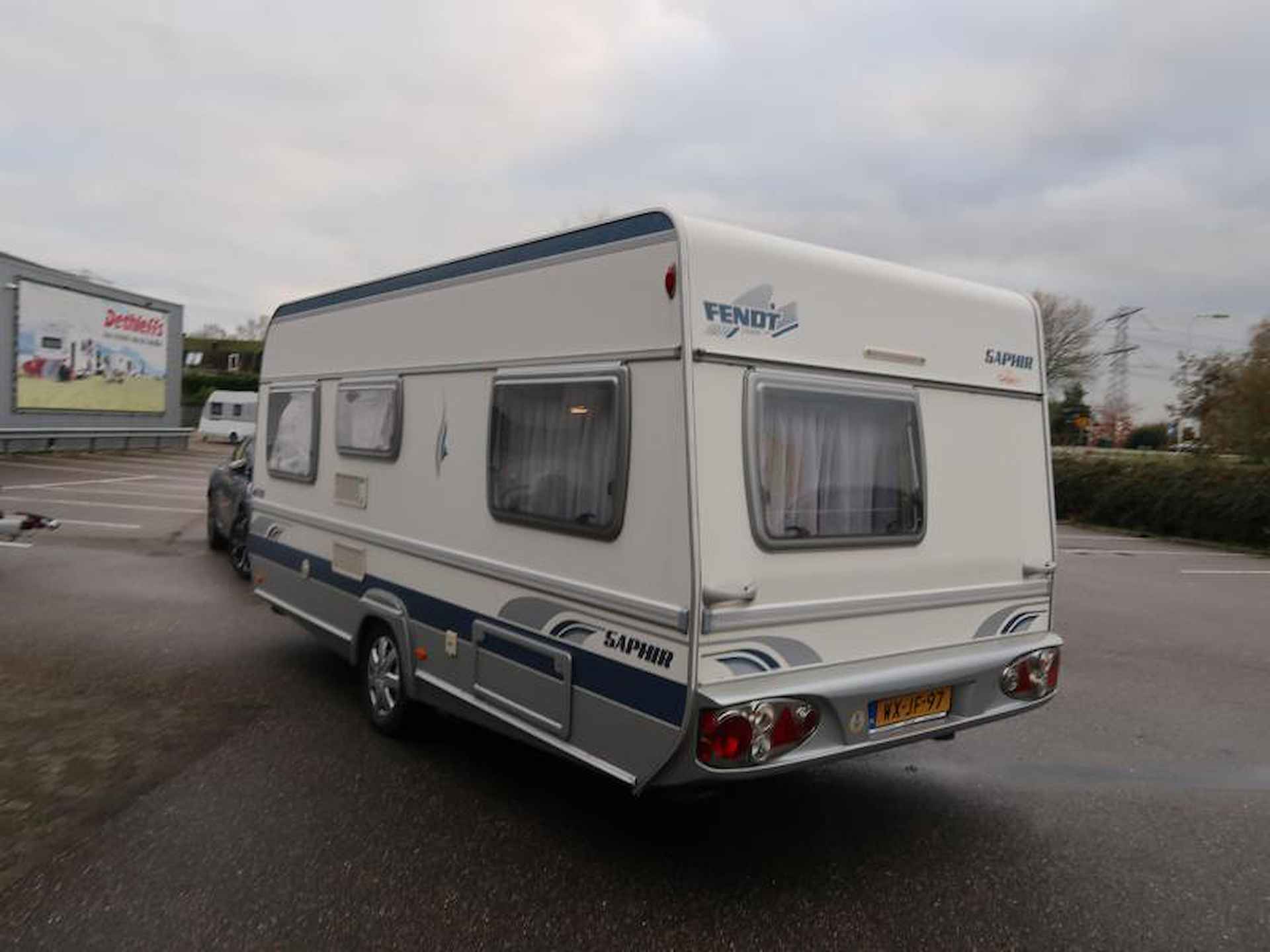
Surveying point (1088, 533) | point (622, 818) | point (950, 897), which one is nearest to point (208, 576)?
point (622, 818)

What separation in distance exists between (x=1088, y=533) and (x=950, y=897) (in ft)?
64.7

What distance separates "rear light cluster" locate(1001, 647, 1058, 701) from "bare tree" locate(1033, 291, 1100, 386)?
Answer: 4236 centimetres

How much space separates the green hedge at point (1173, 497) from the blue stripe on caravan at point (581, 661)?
19271 millimetres

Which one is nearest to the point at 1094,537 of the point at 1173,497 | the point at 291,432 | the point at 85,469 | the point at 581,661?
the point at 1173,497

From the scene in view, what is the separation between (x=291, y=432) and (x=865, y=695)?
4472 millimetres

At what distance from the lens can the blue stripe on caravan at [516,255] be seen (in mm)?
3551

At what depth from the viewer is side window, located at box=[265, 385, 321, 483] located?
612cm

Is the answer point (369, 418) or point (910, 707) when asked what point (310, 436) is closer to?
point (369, 418)

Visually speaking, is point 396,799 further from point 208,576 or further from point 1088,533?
point 1088,533

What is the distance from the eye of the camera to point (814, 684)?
11.5ft

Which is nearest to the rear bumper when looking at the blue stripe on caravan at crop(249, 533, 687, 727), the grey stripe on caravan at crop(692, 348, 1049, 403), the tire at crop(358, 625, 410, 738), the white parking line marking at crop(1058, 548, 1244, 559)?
the blue stripe on caravan at crop(249, 533, 687, 727)

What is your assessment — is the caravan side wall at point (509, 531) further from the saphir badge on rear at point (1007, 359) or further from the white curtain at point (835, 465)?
the saphir badge on rear at point (1007, 359)

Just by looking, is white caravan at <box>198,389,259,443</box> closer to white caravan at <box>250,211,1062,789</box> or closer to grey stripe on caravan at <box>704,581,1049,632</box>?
white caravan at <box>250,211,1062,789</box>

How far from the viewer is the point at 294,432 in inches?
254
